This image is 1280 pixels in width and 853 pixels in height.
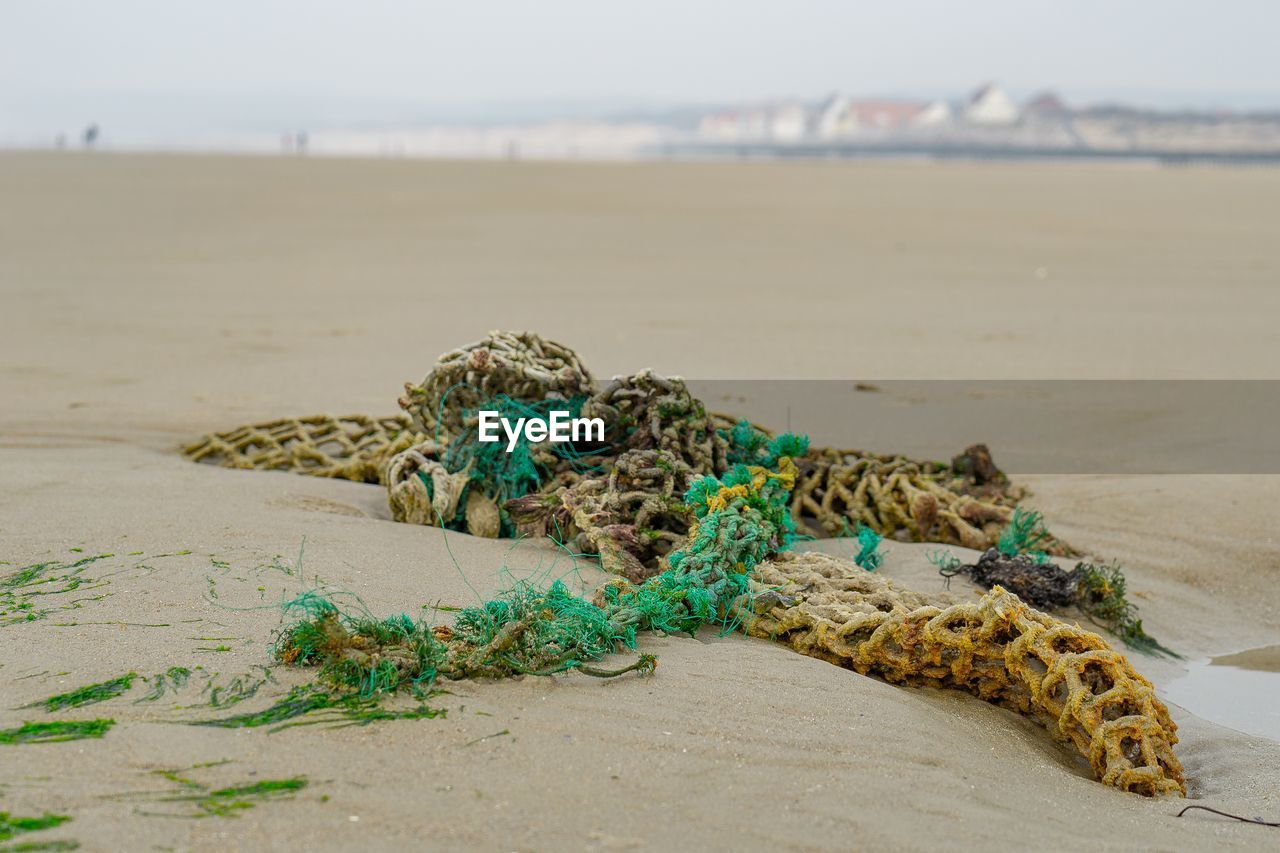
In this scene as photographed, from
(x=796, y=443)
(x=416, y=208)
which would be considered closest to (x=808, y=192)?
(x=416, y=208)

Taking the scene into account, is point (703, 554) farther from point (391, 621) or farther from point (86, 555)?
point (86, 555)

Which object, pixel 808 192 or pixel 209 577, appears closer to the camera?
pixel 209 577

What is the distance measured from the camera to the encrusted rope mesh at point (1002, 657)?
2555mm

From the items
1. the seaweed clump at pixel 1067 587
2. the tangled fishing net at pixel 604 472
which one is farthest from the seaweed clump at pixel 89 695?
the seaweed clump at pixel 1067 587

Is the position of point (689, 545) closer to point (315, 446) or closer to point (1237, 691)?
point (1237, 691)

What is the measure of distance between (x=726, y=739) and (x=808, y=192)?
2051cm

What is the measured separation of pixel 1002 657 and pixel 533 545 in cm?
150

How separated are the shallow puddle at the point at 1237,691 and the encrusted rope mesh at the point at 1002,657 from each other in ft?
1.91

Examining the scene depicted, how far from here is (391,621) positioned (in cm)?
256

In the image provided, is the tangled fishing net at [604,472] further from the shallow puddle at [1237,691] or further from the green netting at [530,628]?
the shallow puddle at [1237,691]

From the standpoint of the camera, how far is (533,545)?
12.3 feet

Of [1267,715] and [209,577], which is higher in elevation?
[209,577]

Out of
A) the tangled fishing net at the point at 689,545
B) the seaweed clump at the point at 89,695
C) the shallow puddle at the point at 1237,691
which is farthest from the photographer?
the shallow puddle at the point at 1237,691

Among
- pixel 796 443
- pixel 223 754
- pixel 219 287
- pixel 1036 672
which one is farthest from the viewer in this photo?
pixel 219 287
